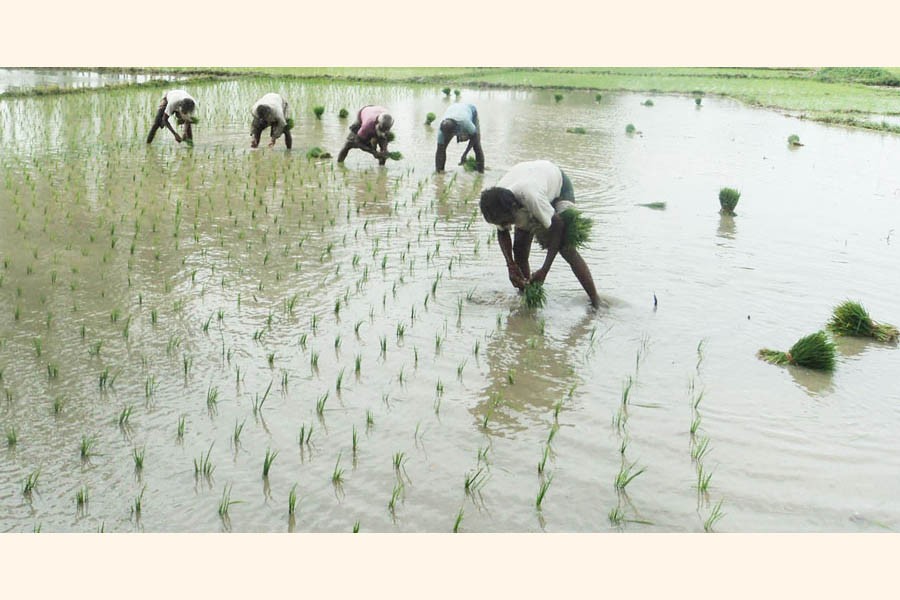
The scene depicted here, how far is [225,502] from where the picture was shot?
306 cm

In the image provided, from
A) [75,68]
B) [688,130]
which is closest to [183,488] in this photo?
[688,130]

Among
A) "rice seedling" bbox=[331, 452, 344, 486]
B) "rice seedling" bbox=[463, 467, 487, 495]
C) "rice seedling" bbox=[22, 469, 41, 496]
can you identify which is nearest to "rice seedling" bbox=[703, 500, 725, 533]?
"rice seedling" bbox=[463, 467, 487, 495]

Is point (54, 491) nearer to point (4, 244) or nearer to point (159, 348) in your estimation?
point (159, 348)

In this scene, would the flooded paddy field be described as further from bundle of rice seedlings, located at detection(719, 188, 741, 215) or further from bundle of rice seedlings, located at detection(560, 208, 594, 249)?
bundle of rice seedlings, located at detection(560, 208, 594, 249)

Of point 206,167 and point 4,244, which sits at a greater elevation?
point 206,167

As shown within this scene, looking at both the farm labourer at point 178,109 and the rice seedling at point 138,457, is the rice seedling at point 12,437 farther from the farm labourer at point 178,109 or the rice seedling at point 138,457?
the farm labourer at point 178,109

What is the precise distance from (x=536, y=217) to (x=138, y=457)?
109 inches

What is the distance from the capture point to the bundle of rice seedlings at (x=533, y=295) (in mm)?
5449

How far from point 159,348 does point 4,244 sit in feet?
8.64

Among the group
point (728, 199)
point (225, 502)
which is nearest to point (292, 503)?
point (225, 502)

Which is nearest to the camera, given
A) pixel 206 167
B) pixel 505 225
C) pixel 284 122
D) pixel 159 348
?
pixel 159 348

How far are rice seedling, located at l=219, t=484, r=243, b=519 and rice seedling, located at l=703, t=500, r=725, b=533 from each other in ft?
5.80

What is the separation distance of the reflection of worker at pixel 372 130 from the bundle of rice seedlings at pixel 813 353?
21.2ft

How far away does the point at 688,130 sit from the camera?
1595 centimetres
